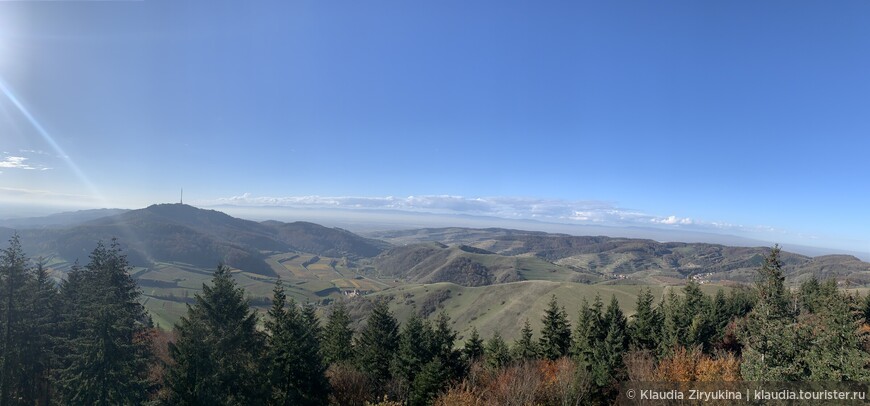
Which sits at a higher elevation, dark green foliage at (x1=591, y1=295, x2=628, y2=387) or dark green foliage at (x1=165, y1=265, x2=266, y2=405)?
dark green foliage at (x1=165, y1=265, x2=266, y2=405)

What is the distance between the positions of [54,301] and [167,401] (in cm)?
1769

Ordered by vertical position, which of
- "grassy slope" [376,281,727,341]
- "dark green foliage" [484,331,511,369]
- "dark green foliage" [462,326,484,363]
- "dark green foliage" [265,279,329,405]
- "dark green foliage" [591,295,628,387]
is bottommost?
"grassy slope" [376,281,727,341]

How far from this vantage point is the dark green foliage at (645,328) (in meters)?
46.0

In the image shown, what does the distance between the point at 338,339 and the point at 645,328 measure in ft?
120

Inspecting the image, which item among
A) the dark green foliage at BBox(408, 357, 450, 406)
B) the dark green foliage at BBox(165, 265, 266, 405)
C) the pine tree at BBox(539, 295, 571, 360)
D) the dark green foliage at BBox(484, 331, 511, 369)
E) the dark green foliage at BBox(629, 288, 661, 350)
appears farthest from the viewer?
the pine tree at BBox(539, 295, 571, 360)

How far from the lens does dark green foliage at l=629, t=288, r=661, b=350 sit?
46031 millimetres

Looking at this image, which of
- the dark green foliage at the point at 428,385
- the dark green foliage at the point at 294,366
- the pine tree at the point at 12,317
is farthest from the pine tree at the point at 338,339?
the pine tree at the point at 12,317

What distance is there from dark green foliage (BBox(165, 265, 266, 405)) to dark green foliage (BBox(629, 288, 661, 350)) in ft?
133

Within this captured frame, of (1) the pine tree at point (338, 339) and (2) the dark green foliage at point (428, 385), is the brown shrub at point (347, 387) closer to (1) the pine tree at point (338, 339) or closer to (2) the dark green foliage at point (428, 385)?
(2) the dark green foliage at point (428, 385)

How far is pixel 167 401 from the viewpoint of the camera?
22.7 m

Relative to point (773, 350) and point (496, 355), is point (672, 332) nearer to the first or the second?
point (773, 350)

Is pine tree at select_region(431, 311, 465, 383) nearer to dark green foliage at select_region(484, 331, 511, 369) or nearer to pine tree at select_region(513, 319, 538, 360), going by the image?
dark green foliage at select_region(484, 331, 511, 369)

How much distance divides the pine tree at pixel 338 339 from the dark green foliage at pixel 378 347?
4.18 ft

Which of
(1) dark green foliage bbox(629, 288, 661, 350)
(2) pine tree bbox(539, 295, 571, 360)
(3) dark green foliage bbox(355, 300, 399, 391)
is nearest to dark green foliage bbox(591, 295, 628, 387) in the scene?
(1) dark green foliage bbox(629, 288, 661, 350)
